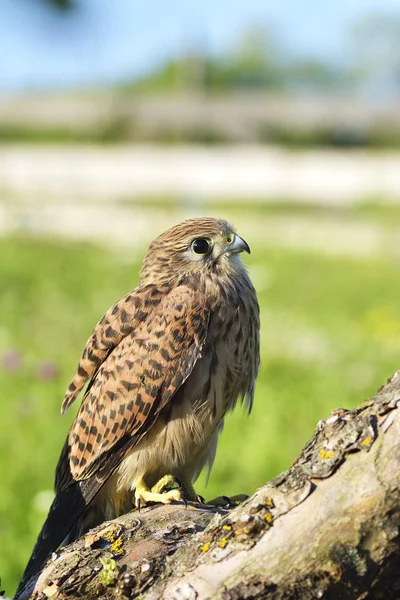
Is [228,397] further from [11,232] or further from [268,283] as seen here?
[11,232]

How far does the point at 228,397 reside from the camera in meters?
2.93

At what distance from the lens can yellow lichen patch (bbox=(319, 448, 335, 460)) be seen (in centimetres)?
178

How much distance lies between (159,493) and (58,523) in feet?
0.98

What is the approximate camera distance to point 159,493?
2723 mm

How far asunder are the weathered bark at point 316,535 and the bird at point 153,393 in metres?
0.71

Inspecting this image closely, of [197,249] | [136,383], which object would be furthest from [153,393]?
[197,249]

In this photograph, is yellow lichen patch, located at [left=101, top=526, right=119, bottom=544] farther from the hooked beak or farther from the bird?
the hooked beak

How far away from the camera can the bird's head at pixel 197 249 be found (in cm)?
312

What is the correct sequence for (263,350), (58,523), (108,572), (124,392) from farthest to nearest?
(263,350) → (124,392) → (58,523) → (108,572)

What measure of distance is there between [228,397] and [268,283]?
5.13 m

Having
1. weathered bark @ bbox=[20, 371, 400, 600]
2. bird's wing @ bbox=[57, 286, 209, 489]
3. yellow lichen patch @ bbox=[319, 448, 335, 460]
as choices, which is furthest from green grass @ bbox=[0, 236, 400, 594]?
yellow lichen patch @ bbox=[319, 448, 335, 460]

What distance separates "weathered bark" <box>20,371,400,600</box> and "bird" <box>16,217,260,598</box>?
0.71 metres

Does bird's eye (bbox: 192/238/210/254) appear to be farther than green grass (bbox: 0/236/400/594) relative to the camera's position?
No

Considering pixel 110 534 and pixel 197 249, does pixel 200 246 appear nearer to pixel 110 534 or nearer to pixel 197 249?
pixel 197 249
